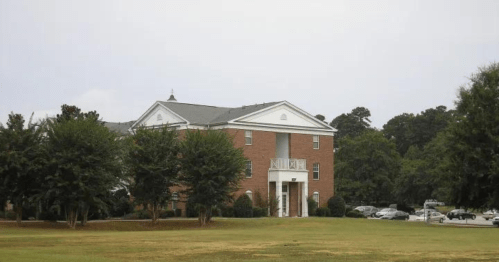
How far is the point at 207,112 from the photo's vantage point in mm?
77500

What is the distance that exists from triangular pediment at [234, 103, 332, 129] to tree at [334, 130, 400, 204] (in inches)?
1399

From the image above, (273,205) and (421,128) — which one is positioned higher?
(421,128)

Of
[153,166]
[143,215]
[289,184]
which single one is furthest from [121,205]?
[289,184]

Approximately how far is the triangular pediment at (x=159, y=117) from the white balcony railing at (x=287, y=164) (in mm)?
9510

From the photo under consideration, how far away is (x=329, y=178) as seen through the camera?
8038cm

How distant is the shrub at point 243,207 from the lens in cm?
6856

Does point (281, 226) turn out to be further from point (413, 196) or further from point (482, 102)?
point (413, 196)

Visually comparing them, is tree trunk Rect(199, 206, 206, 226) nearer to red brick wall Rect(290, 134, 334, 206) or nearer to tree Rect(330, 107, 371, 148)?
red brick wall Rect(290, 134, 334, 206)

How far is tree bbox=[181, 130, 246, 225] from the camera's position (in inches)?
2355

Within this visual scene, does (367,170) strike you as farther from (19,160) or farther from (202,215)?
(19,160)

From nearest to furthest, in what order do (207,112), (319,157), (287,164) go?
(287,164)
(207,112)
(319,157)

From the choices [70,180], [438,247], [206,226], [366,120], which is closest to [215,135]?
[206,226]

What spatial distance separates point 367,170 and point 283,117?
39845 mm

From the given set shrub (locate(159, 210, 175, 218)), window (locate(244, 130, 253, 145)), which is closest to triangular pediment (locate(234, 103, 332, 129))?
window (locate(244, 130, 253, 145))
